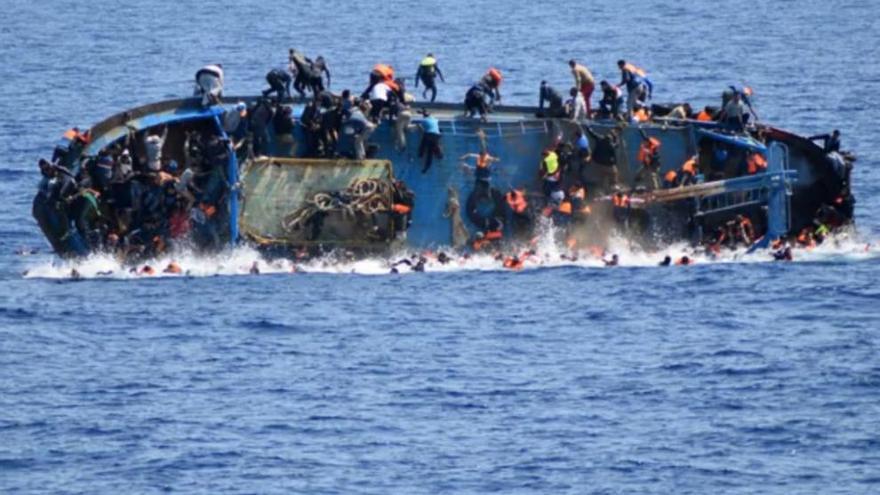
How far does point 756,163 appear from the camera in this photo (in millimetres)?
104688

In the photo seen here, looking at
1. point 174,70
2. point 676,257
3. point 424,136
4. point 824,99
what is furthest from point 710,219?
point 174,70

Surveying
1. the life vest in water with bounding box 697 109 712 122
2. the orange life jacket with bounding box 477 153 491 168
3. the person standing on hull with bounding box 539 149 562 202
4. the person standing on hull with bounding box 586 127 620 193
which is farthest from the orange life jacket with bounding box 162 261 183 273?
the life vest in water with bounding box 697 109 712 122

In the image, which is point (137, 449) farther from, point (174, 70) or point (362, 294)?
point (174, 70)

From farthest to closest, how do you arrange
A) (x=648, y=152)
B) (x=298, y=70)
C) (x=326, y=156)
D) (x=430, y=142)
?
(x=298, y=70)
(x=648, y=152)
(x=430, y=142)
(x=326, y=156)

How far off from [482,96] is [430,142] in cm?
296

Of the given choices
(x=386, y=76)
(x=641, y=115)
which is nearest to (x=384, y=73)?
(x=386, y=76)

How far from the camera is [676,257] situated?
10531 cm

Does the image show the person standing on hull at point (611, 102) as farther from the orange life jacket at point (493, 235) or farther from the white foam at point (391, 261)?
the orange life jacket at point (493, 235)

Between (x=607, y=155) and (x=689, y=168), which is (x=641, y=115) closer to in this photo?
(x=607, y=155)

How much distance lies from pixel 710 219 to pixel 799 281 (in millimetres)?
4259

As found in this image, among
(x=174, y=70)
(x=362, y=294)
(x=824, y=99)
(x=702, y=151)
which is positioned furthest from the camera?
(x=174, y=70)

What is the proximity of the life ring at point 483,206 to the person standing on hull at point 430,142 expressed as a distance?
1.89 m

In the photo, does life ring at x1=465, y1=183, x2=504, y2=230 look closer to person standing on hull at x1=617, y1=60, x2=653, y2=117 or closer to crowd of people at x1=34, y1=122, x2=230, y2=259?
person standing on hull at x1=617, y1=60, x2=653, y2=117

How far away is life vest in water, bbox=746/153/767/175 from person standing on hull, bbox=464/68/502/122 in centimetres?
973
